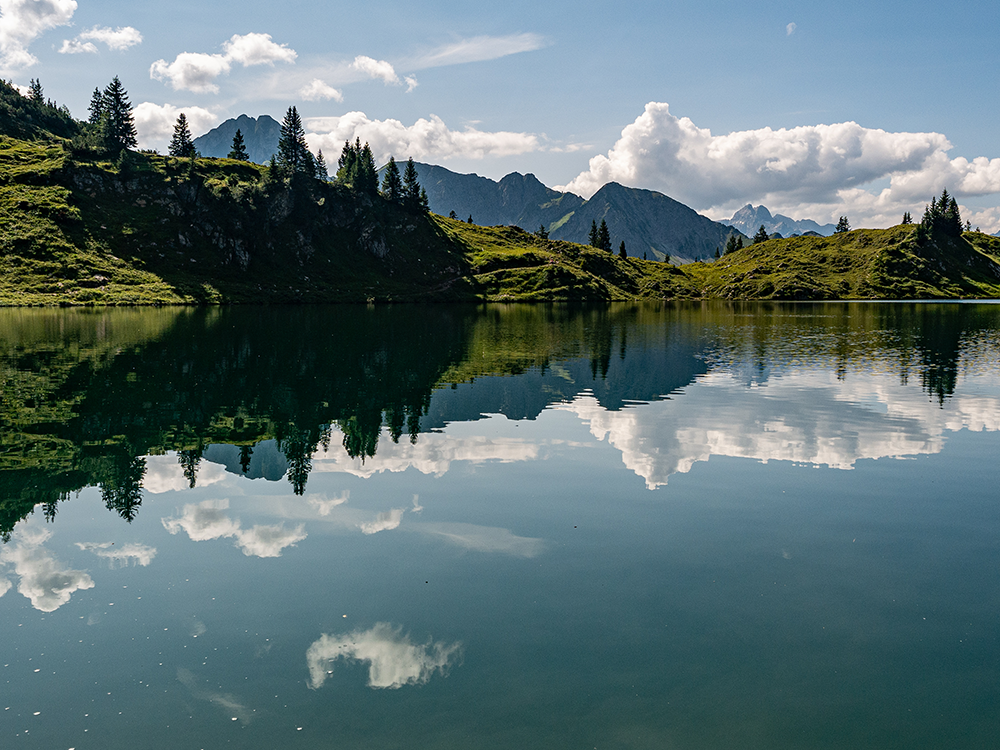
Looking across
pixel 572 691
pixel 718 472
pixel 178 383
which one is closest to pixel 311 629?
pixel 572 691

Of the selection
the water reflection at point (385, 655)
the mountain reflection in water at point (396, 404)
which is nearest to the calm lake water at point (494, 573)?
the water reflection at point (385, 655)

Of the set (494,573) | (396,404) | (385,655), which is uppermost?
(396,404)

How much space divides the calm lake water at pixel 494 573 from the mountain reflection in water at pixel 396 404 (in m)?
0.32

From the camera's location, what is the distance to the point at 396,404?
4169cm

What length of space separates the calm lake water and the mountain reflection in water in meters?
0.32

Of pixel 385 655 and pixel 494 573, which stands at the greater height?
pixel 494 573

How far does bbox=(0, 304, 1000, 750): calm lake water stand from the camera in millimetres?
11375

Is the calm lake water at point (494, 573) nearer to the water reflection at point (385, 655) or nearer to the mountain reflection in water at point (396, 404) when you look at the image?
the water reflection at point (385, 655)

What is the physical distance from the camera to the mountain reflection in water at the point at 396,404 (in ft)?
90.9

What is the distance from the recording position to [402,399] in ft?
143

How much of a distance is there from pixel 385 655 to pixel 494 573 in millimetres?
4624

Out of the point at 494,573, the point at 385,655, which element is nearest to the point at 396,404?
the point at 494,573

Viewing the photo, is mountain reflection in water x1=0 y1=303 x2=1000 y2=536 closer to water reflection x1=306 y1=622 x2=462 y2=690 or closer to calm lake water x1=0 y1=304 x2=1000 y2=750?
calm lake water x1=0 y1=304 x2=1000 y2=750

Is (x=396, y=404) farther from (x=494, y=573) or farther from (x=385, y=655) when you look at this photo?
(x=385, y=655)
